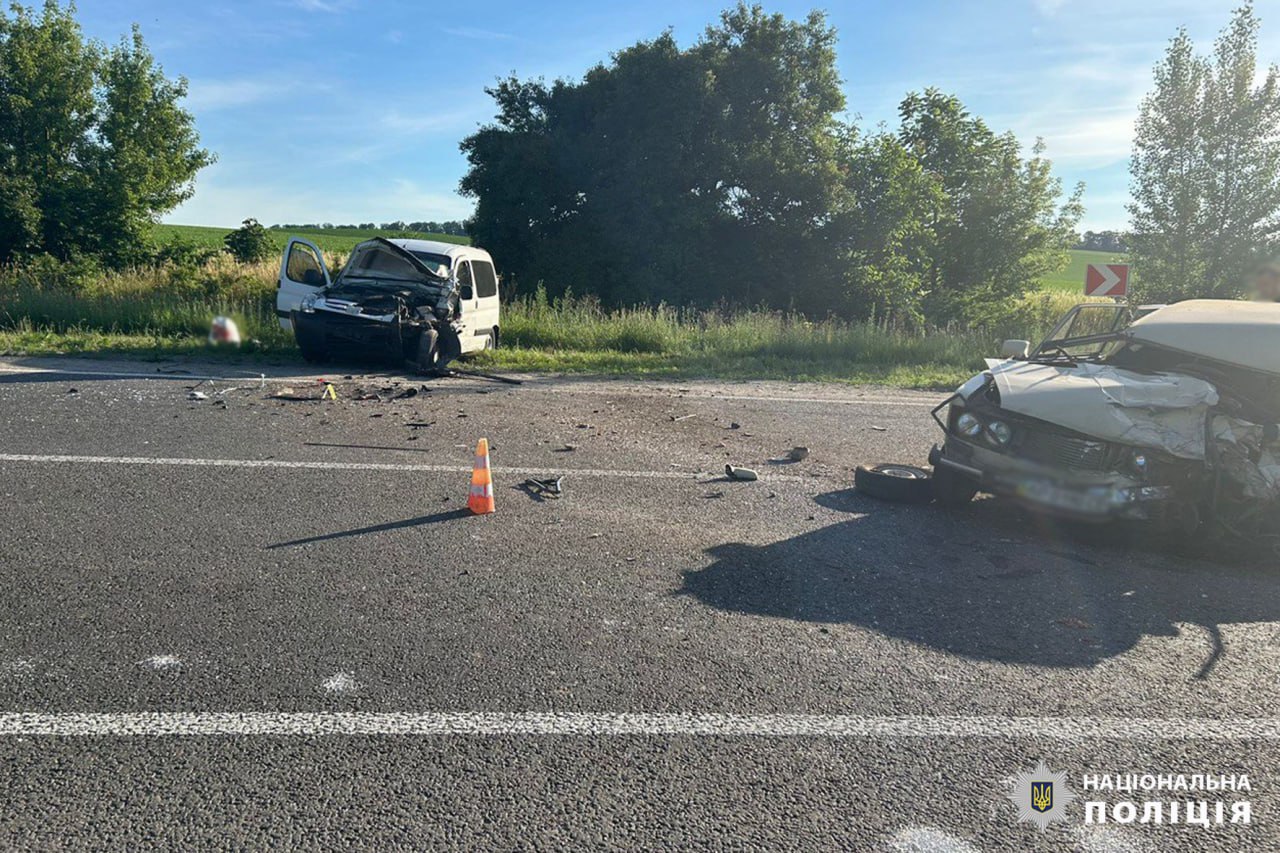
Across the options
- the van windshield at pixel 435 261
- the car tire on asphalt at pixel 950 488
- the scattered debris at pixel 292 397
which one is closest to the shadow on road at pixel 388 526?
the car tire on asphalt at pixel 950 488

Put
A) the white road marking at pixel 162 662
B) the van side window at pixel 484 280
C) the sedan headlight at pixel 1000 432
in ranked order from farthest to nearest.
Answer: the van side window at pixel 484 280, the sedan headlight at pixel 1000 432, the white road marking at pixel 162 662

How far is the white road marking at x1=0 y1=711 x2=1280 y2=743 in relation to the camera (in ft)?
10.1

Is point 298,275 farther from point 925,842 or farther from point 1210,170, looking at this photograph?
point 1210,170

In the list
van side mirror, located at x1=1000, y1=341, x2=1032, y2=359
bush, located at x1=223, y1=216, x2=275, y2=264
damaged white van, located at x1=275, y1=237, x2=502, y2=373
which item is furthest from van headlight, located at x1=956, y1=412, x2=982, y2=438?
bush, located at x1=223, y1=216, x2=275, y2=264

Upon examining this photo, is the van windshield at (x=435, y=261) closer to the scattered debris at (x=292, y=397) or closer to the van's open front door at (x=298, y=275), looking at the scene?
the van's open front door at (x=298, y=275)

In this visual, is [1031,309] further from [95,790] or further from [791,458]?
[95,790]

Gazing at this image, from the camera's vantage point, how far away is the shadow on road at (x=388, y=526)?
198 inches

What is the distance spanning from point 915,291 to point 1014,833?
32.8 m

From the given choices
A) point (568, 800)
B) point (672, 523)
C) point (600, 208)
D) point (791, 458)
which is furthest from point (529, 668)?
point (600, 208)

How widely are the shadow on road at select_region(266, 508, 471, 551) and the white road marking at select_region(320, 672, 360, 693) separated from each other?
1682mm

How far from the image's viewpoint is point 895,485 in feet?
21.1

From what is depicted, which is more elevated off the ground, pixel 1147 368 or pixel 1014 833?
pixel 1147 368

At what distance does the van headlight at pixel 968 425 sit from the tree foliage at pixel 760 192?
86.9 feet

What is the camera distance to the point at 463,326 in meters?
13.5
